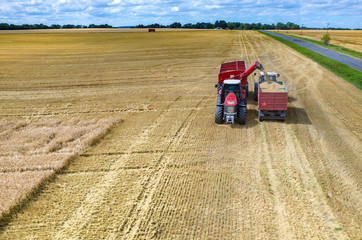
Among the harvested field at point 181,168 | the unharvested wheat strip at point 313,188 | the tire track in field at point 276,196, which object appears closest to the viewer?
the tire track in field at point 276,196

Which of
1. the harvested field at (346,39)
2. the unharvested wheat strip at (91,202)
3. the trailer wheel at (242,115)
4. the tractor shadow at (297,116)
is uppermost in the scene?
the harvested field at (346,39)

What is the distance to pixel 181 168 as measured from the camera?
9.05m

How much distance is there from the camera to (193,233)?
6.28m

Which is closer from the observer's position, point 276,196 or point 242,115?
point 276,196

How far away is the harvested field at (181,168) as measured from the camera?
6.56m

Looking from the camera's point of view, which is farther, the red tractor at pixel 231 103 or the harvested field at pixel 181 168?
the red tractor at pixel 231 103

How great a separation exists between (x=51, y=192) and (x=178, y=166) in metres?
3.87

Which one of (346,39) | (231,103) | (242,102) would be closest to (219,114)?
(231,103)

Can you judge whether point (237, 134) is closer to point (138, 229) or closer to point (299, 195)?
point (299, 195)

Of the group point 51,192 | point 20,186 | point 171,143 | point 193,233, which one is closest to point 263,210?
point 193,233

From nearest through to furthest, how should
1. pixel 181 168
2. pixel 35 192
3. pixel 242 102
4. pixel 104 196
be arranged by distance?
pixel 104 196 → pixel 35 192 → pixel 181 168 → pixel 242 102

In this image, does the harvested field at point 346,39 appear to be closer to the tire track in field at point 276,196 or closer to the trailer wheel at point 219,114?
the trailer wheel at point 219,114

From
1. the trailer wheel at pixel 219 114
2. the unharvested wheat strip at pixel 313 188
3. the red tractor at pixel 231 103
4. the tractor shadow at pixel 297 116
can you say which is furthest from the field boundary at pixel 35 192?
the tractor shadow at pixel 297 116

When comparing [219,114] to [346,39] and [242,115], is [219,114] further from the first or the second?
[346,39]
